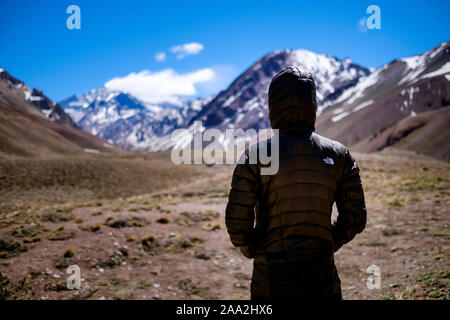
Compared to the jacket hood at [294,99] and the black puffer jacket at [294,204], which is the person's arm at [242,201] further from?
the jacket hood at [294,99]

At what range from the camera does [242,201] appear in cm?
308

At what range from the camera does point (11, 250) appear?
10570mm

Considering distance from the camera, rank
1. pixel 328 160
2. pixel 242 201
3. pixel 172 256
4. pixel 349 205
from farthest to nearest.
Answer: pixel 172 256, pixel 349 205, pixel 328 160, pixel 242 201

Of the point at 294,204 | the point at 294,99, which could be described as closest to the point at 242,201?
the point at 294,204

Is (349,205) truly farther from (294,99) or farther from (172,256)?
(172,256)

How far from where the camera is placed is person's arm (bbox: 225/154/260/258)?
3088 mm

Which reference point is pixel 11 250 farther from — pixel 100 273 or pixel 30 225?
pixel 100 273

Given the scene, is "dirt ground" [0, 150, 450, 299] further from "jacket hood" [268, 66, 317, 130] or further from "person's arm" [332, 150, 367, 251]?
"jacket hood" [268, 66, 317, 130]

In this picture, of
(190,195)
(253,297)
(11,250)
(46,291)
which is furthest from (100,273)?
(190,195)

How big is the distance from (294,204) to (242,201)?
0.56m

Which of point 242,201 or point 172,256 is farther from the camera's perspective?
point 172,256

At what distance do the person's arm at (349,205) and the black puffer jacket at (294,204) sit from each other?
0.01 m

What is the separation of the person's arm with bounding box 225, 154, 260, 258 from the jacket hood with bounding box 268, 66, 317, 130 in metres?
0.67

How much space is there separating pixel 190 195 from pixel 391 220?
62.2 ft
